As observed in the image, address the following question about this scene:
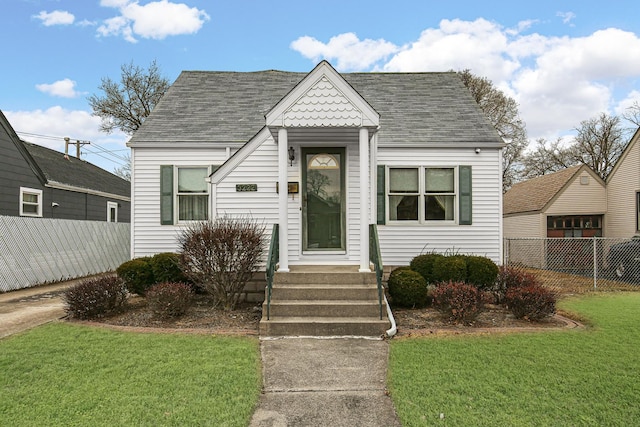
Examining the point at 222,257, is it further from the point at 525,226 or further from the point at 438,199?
the point at 525,226

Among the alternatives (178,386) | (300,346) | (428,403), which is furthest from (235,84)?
(428,403)

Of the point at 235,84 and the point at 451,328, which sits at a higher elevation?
the point at 235,84

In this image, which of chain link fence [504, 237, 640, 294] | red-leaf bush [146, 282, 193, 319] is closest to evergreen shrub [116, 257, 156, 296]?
red-leaf bush [146, 282, 193, 319]

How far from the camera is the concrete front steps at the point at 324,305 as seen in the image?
5953mm

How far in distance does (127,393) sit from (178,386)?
0.46 m

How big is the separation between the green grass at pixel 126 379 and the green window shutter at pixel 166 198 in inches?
169

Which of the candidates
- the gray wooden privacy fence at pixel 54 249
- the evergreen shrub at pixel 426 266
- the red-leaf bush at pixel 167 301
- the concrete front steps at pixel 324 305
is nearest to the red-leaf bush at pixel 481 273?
the evergreen shrub at pixel 426 266

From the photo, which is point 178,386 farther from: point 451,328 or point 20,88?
point 20,88

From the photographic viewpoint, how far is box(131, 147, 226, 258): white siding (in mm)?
9938

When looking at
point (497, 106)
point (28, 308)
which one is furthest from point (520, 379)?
point (497, 106)

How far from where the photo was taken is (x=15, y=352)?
5.02 meters

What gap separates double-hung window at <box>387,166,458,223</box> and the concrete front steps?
329 cm

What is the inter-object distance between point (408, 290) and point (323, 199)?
8.20 ft

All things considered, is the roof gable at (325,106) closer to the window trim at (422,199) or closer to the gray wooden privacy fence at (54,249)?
the window trim at (422,199)
